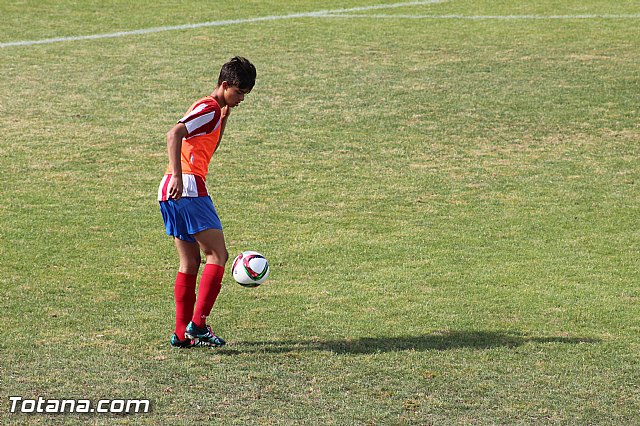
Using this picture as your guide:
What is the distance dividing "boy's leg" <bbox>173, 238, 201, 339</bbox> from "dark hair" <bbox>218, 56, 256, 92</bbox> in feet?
4.14

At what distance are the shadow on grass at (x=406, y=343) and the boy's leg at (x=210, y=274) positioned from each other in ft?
1.08

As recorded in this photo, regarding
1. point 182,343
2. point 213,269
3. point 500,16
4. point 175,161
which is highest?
point 175,161

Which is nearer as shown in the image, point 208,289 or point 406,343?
point 208,289

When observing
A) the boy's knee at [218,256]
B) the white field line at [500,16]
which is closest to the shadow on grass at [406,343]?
the boy's knee at [218,256]

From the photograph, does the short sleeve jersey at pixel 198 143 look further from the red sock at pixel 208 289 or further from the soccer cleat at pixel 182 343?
the soccer cleat at pixel 182 343

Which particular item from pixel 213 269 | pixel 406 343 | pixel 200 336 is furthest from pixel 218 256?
pixel 406 343

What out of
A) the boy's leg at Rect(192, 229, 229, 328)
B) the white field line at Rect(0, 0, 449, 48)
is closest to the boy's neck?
the boy's leg at Rect(192, 229, 229, 328)

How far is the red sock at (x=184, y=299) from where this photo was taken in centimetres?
758

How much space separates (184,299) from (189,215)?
2.20ft

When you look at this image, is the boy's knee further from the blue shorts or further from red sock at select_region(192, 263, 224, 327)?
the blue shorts

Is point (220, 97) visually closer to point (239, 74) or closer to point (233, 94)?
point (233, 94)

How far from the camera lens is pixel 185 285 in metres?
7.61

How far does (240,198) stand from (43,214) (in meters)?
2.44

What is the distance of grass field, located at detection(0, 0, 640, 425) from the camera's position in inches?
265
